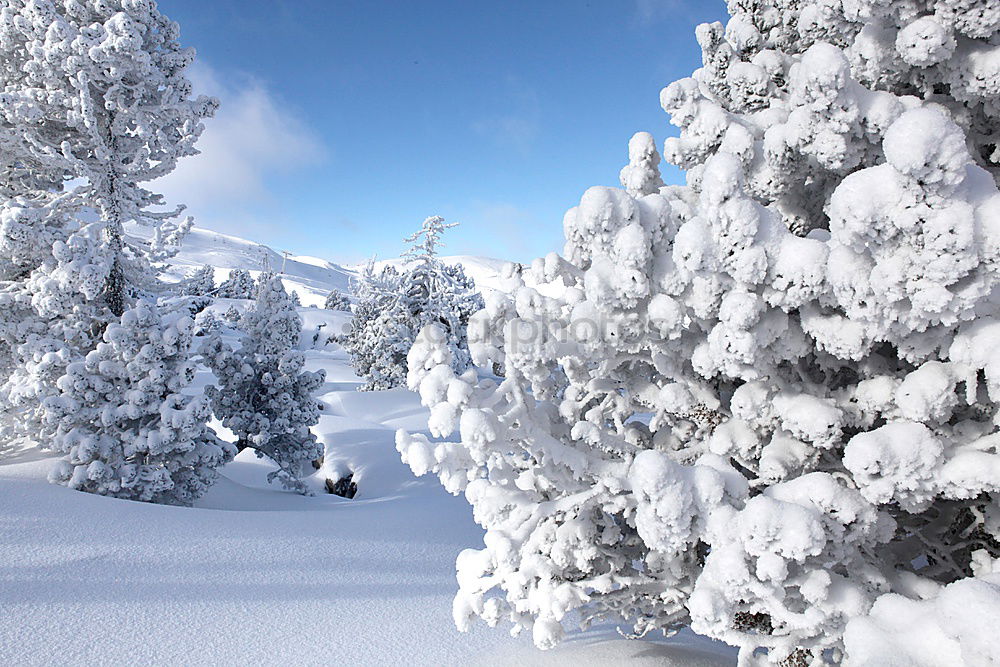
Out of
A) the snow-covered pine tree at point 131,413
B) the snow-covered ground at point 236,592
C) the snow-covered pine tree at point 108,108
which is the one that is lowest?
the snow-covered ground at point 236,592

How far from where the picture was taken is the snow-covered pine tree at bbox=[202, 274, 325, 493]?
1102 cm

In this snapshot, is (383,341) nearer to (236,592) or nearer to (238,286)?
(236,592)

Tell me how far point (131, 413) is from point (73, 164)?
3715mm

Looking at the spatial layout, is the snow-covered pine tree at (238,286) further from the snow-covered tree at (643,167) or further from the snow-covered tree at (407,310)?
A: the snow-covered tree at (643,167)

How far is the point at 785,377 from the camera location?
114 inches

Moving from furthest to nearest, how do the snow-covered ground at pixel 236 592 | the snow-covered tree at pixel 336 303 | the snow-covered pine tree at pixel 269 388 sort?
1. the snow-covered tree at pixel 336 303
2. the snow-covered pine tree at pixel 269 388
3. the snow-covered ground at pixel 236 592

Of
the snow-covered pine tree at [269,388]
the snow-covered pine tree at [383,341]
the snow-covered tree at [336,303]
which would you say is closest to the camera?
the snow-covered pine tree at [269,388]

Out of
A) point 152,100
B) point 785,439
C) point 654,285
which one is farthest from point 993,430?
point 152,100

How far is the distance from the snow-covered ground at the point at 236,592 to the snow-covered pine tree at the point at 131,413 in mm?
621

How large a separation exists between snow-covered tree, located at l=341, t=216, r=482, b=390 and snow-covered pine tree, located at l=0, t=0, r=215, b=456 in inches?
586

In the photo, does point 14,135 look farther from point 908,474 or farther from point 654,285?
point 908,474

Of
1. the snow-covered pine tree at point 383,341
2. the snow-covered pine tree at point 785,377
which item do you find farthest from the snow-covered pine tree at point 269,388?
the snow-covered pine tree at point 383,341

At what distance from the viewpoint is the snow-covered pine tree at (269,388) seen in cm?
1102

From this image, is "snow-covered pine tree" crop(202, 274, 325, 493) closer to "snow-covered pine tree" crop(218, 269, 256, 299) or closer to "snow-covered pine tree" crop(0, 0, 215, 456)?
"snow-covered pine tree" crop(0, 0, 215, 456)
